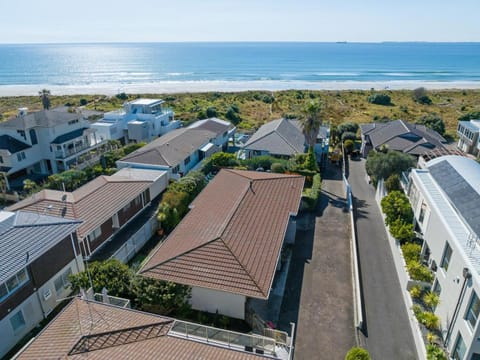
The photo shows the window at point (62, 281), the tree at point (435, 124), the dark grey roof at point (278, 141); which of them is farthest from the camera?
the tree at point (435, 124)

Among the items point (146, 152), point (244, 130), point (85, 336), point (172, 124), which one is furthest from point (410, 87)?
point (85, 336)

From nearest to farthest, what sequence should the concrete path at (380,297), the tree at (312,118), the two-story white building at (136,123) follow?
the concrete path at (380,297), the tree at (312,118), the two-story white building at (136,123)

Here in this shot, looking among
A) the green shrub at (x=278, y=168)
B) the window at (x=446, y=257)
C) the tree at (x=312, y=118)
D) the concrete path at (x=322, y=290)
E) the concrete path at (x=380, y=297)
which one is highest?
the tree at (x=312, y=118)

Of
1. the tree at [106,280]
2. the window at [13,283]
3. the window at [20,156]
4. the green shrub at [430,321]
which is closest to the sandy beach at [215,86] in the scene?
the window at [20,156]

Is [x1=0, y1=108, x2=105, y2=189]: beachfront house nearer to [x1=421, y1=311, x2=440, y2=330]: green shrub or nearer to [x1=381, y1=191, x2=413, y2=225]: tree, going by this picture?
[x1=381, y1=191, x2=413, y2=225]: tree

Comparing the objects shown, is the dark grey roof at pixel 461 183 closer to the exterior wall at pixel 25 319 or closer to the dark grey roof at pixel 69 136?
the exterior wall at pixel 25 319

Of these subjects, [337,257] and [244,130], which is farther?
[244,130]

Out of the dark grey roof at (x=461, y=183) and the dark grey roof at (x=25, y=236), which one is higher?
the dark grey roof at (x=461, y=183)

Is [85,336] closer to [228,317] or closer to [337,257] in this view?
[228,317]
